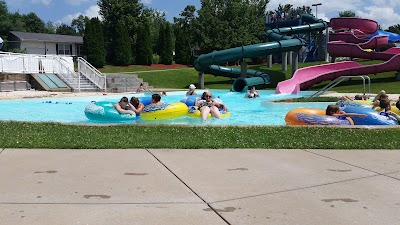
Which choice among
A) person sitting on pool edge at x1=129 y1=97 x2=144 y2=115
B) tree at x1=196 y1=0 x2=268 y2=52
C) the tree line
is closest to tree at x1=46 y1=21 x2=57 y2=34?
the tree line

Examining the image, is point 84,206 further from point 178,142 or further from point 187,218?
point 178,142

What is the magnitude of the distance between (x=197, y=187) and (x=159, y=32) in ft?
170

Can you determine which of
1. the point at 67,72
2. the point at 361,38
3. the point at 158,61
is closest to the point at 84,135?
the point at 67,72

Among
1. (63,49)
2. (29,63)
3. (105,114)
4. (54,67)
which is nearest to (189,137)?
(105,114)

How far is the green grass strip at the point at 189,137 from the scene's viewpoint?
23.3 ft

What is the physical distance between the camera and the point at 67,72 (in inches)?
1161

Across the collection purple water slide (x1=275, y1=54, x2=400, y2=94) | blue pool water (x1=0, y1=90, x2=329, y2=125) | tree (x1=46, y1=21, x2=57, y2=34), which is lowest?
blue pool water (x1=0, y1=90, x2=329, y2=125)

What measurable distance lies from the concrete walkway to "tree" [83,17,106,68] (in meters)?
41.0

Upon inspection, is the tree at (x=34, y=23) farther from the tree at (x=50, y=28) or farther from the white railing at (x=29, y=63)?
the white railing at (x=29, y=63)

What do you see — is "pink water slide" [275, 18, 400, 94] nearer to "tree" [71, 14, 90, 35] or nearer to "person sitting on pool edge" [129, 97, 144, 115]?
"person sitting on pool edge" [129, 97, 144, 115]

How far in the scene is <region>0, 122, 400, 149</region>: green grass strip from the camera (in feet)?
23.3

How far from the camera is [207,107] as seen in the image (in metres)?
13.7

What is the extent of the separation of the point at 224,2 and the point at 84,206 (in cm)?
6063

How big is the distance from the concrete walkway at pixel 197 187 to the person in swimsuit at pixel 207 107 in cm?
681
